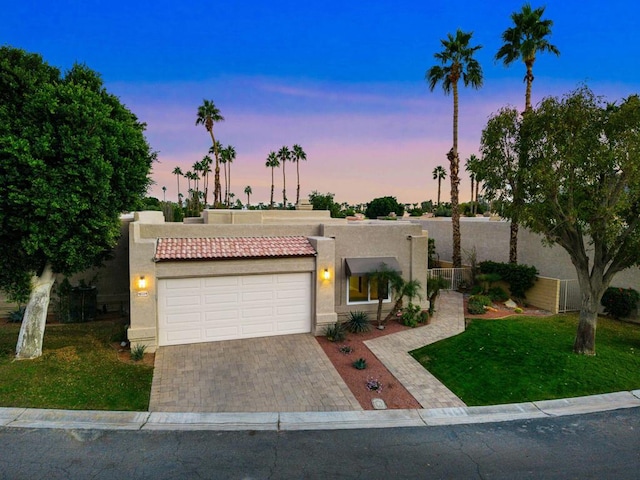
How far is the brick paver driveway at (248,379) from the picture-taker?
31.3 ft

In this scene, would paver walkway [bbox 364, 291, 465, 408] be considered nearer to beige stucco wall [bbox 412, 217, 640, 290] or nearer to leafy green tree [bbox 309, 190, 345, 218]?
beige stucco wall [bbox 412, 217, 640, 290]

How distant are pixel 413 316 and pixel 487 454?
29.5ft

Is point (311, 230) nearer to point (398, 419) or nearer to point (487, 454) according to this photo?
point (398, 419)

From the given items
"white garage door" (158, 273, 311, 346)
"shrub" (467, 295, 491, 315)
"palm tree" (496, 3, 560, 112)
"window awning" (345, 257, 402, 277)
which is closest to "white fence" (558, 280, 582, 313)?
"shrub" (467, 295, 491, 315)

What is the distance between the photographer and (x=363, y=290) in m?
16.6

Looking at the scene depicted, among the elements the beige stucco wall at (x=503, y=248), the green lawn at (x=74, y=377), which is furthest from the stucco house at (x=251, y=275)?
the beige stucco wall at (x=503, y=248)

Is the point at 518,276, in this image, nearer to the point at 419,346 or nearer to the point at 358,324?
the point at 419,346

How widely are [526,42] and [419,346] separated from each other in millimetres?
19877

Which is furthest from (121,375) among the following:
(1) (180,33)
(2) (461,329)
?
(1) (180,33)

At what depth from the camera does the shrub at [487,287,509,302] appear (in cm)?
2038

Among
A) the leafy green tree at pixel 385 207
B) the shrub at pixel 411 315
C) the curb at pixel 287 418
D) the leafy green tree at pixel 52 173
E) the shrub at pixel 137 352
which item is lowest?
the curb at pixel 287 418

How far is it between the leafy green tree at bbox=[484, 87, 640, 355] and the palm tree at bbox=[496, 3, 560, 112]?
11293 millimetres

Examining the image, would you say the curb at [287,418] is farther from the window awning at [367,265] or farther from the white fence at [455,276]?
the white fence at [455,276]

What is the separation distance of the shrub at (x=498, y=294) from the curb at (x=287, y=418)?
10727mm
